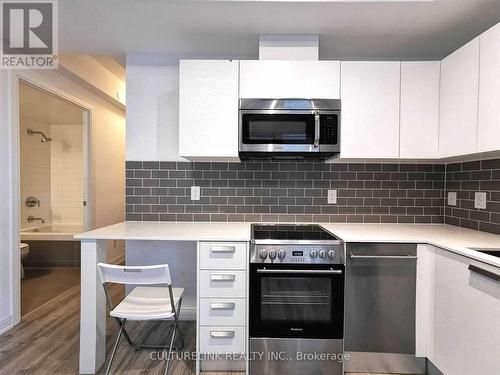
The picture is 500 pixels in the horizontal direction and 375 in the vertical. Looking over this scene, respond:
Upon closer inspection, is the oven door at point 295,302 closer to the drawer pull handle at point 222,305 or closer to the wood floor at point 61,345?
the drawer pull handle at point 222,305

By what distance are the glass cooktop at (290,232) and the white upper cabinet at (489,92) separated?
3.34 ft

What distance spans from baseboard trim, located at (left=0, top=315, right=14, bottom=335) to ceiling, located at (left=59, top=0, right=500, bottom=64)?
2311 millimetres

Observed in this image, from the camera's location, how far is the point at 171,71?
2.37m

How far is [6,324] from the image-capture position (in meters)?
2.19

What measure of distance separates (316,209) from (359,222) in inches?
15.6

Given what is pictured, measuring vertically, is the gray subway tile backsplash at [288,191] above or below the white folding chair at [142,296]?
above

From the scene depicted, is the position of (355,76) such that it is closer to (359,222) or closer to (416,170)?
(416,170)

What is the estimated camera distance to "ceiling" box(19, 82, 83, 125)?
284cm

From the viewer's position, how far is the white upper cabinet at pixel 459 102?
1.61 meters

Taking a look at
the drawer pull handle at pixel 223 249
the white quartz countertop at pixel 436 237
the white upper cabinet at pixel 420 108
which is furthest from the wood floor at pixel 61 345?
the white upper cabinet at pixel 420 108

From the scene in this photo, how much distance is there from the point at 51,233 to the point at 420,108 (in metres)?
4.59

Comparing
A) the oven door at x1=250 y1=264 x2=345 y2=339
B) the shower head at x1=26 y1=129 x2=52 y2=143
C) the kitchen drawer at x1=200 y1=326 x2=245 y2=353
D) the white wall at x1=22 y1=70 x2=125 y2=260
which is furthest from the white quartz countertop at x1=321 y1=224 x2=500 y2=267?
the shower head at x1=26 y1=129 x2=52 y2=143

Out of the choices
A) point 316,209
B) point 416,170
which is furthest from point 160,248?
point 416,170

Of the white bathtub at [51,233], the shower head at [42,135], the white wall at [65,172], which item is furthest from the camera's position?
the white wall at [65,172]
